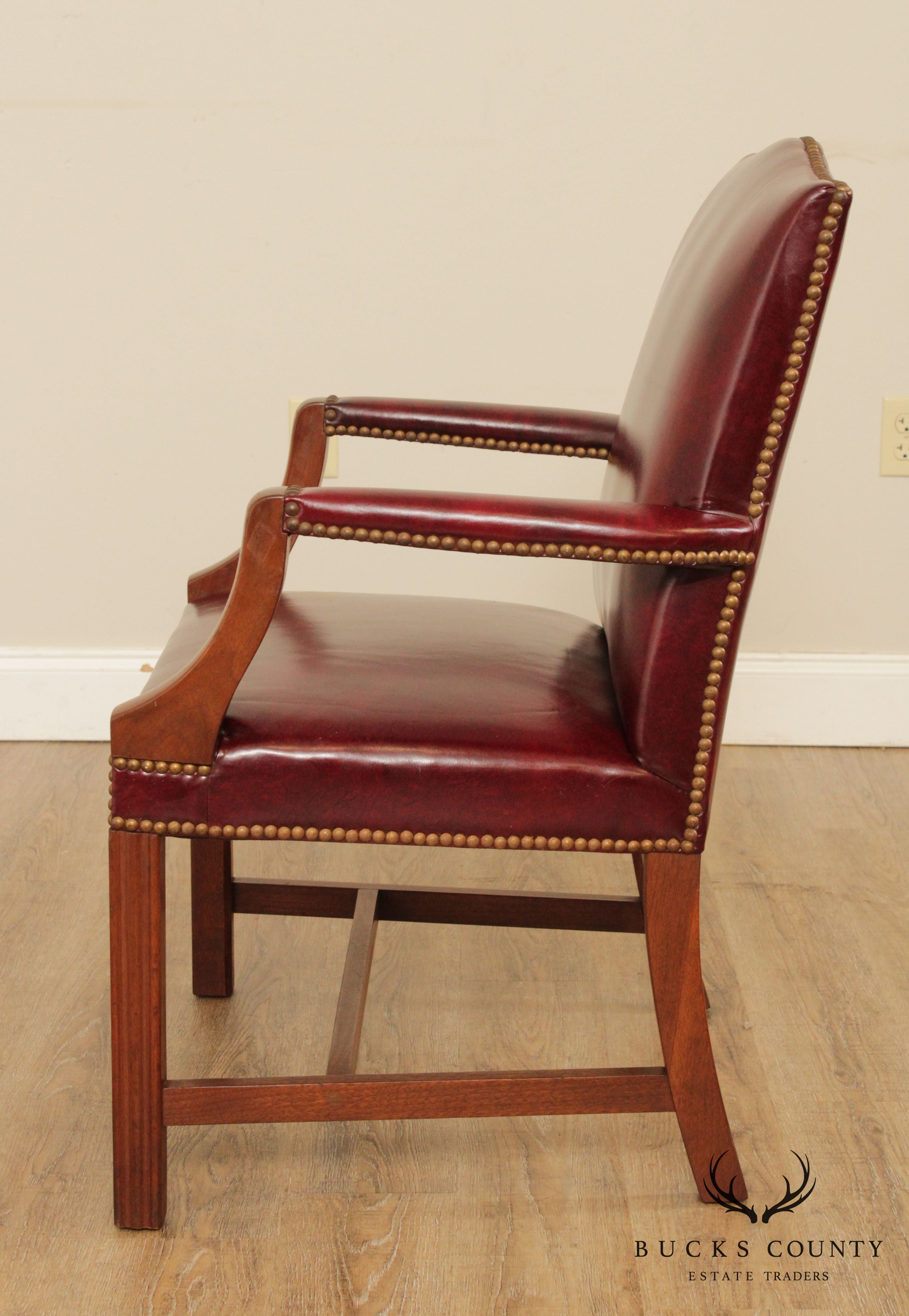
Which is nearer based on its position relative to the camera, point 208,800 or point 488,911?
point 208,800

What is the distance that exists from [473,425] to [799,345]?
19.1 inches

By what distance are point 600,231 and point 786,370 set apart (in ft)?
3.88

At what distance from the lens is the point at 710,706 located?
0.97m

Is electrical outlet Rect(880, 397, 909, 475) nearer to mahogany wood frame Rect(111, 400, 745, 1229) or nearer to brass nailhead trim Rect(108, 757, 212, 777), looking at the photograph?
mahogany wood frame Rect(111, 400, 745, 1229)

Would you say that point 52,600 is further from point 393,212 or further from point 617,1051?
point 617,1051

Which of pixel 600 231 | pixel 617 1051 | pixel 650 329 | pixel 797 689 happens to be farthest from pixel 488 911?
pixel 600 231

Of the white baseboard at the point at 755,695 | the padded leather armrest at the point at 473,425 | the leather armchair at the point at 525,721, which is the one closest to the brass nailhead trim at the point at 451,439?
the padded leather armrest at the point at 473,425

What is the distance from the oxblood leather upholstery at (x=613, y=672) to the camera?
2.94 ft

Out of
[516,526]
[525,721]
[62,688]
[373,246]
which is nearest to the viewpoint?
[516,526]

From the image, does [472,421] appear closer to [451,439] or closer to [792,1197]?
[451,439]

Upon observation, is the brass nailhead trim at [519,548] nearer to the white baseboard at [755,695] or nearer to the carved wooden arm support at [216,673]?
the carved wooden arm support at [216,673]

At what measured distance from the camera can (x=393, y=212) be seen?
1.98 metres

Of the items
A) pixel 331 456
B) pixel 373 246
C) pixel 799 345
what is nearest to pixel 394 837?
pixel 799 345

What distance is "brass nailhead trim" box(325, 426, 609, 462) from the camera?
52.3 inches
